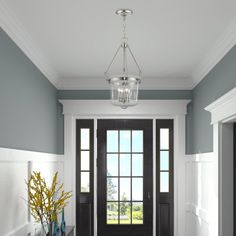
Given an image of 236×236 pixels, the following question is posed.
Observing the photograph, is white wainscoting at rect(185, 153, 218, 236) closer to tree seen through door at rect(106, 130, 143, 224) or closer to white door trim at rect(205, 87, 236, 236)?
white door trim at rect(205, 87, 236, 236)

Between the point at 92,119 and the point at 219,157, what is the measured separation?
2.52 metres

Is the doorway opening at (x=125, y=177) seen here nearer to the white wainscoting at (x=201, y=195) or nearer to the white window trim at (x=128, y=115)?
the white window trim at (x=128, y=115)

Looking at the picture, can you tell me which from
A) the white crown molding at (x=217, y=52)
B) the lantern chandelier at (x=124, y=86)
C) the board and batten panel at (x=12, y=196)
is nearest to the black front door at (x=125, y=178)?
the white crown molding at (x=217, y=52)

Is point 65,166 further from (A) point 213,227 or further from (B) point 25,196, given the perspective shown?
(A) point 213,227

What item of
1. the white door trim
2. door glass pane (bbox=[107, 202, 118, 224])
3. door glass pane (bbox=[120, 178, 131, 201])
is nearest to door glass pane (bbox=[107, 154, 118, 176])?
door glass pane (bbox=[120, 178, 131, 201])

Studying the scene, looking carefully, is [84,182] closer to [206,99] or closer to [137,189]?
[137,189]

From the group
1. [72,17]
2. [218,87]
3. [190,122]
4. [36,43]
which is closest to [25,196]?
[36,43]

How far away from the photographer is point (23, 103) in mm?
4316

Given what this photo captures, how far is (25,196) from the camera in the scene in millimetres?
4441

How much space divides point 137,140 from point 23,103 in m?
2.62

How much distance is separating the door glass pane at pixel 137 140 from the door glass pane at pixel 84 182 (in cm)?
78

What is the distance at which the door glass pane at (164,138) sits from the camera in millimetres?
6598

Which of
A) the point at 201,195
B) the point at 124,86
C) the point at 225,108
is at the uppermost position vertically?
the point at 124,86

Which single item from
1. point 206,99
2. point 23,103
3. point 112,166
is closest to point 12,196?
A: point 23,103
